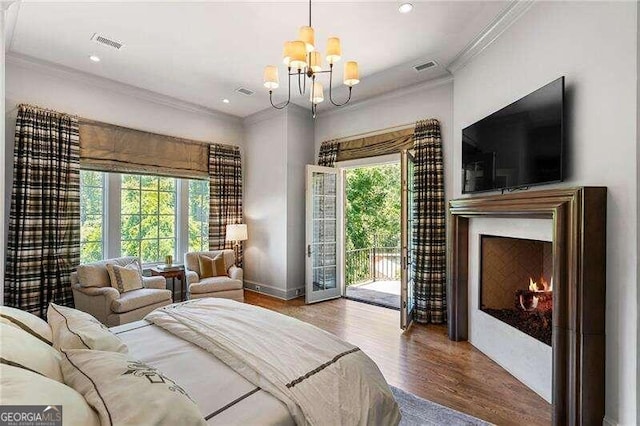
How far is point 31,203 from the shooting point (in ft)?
11.7

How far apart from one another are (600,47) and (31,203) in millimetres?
5365

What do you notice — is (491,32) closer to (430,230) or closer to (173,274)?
(430,230)

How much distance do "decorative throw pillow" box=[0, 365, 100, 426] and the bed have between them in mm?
10

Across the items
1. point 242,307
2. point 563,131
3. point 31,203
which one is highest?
point 563,131

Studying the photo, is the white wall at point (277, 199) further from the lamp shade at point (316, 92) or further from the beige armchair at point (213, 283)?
the lamp shade at point (316, 92)

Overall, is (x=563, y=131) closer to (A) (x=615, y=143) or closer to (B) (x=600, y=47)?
(A) (x=615, y=143)

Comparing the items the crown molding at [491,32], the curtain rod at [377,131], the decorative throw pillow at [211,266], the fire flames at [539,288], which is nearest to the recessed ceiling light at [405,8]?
the crown molding at [491,32]

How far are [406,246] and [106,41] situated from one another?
392cm

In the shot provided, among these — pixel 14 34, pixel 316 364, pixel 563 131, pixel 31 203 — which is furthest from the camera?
pixel 31 203

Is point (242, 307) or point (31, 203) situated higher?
point (31, 203)

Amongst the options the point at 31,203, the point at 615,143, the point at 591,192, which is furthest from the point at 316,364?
the point at 31,203

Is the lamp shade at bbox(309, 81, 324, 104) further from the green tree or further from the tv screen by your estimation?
the green tree

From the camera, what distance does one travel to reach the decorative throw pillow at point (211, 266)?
4590 mm

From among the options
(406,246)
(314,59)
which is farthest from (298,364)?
(406,246)
